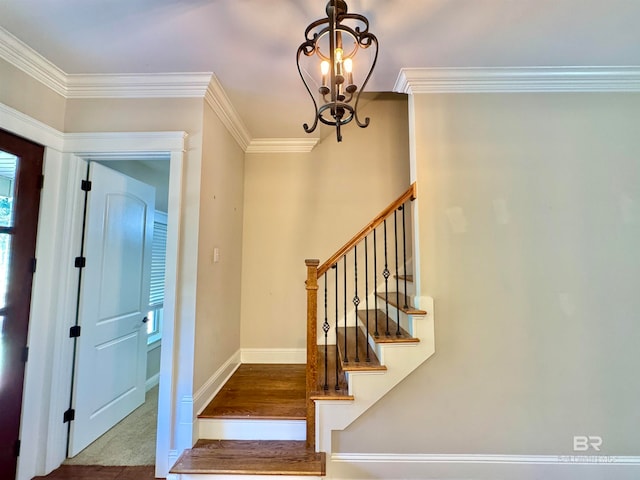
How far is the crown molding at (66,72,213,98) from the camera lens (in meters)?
2.23

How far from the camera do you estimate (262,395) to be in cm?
250

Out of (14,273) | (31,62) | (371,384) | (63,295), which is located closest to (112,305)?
(63,295)

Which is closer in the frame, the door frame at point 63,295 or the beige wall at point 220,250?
the door frame at point 63,295

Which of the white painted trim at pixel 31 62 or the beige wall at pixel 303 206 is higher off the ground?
the white painted trim at pixel 31 62

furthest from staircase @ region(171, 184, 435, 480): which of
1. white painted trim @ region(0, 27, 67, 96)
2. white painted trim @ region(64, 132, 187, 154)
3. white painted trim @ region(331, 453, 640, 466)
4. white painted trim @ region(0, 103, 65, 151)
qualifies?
white painted trim @ region(0, 27, 67, 96)

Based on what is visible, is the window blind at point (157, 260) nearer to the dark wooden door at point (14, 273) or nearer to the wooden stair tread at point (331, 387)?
the dark wooden door at point (14, 273)

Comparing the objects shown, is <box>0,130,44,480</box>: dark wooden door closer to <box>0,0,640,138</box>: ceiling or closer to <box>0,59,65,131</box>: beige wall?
<box>0,59,65,131</box>: beige wall

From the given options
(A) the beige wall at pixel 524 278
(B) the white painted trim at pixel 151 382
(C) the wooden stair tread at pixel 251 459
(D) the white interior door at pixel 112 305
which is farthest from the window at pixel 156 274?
(A) the beige wall at pixel 524 278

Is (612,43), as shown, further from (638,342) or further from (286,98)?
(286,98)

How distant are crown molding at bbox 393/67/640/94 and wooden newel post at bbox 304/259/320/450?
1.59m

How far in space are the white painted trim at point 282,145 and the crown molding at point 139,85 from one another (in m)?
1.16

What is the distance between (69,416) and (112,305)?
2.68ft

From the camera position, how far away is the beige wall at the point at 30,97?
187 cm

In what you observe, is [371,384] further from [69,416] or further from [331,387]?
[69,416]
